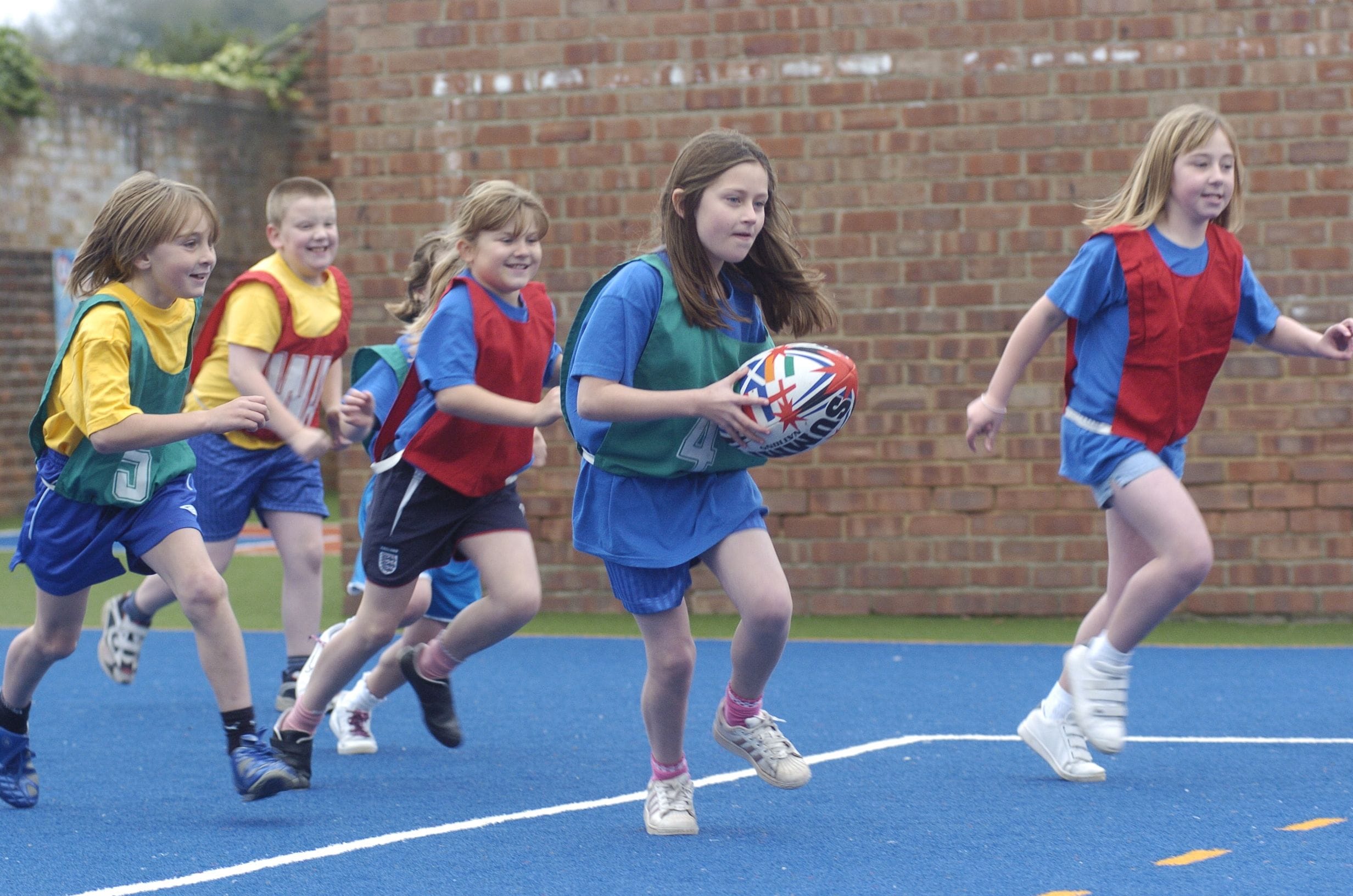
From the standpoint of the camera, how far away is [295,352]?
601 cm

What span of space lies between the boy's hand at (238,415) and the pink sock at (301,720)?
3.53 feet

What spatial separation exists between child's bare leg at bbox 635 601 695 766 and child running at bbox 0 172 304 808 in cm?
103

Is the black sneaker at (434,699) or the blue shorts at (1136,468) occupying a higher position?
the blue shorts at (1136,468)

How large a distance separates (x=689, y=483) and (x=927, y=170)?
4745mm

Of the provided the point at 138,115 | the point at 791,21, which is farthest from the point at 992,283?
the point at 138,115

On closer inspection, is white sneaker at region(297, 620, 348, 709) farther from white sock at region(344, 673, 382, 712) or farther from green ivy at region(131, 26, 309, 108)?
green ivy at region(131, 26, 309, 108)

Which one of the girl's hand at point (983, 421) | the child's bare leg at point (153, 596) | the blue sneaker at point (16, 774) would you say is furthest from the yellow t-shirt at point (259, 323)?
the girl's hand at point (983, 421)

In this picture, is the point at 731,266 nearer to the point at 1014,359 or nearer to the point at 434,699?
the point at 1014,359

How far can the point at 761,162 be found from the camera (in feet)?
13.4

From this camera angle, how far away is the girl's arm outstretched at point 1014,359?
466 centimetres

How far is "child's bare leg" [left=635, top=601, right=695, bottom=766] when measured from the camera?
415 centimetres

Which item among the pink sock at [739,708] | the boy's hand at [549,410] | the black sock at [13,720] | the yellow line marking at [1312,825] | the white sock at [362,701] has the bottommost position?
the yellow line marking at [1312,825]

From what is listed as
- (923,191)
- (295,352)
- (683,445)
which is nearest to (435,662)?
(295,352)

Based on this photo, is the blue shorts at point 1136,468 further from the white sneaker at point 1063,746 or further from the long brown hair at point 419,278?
the long brown hair at point 419,278
